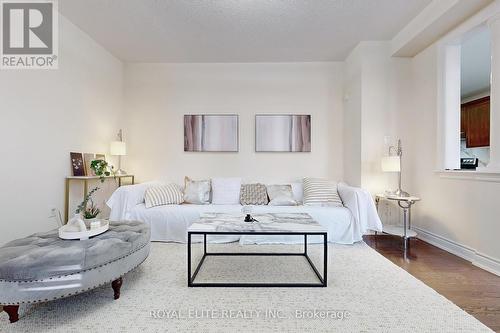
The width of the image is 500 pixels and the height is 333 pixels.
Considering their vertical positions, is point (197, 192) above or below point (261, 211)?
above

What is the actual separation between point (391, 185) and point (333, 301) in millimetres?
2386

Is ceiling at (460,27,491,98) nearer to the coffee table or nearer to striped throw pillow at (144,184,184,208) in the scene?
the coffee table

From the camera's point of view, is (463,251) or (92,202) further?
(92,202)

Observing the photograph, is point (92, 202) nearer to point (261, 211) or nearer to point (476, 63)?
point (261, 211)

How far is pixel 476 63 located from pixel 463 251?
3.11m

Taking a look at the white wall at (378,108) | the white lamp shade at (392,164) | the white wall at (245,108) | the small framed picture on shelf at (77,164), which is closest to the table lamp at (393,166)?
the white lamp shade at (392,164)

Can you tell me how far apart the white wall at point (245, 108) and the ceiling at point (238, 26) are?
0.76 ft

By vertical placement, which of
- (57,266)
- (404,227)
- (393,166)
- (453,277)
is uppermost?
(393,166)

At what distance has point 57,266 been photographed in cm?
153

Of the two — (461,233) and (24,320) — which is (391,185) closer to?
(461,233)

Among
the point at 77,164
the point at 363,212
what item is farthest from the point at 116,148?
the point at 363,212

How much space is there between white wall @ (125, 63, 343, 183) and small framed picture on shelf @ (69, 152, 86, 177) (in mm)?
1045

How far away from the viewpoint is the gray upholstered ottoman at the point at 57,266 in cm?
146

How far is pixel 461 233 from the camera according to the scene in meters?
2.77
